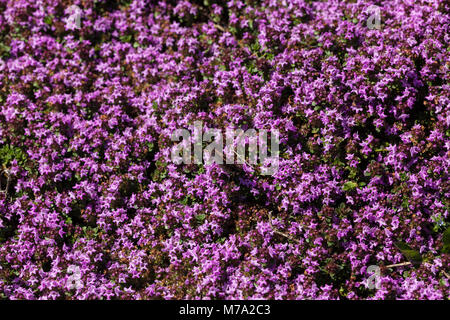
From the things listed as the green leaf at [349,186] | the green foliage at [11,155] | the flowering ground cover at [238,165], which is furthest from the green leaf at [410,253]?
the green foliage at [11,155]

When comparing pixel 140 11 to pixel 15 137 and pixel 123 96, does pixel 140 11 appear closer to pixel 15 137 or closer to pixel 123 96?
pixel 123 96

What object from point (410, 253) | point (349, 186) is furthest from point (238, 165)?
point (410, 253)

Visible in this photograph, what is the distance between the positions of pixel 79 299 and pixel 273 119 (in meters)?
3.52

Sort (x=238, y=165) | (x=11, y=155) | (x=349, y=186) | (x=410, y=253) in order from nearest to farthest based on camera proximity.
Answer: (x=410, y=253)
(x=349, y=186)
(x=238, y=165)
(x=11, y=155)

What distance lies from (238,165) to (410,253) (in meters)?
2.48

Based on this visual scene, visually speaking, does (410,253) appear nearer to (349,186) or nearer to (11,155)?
(349,186)

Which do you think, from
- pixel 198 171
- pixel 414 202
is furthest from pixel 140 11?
pixel 414 202

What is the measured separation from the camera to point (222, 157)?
695cm

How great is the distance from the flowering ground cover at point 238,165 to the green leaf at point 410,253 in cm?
2

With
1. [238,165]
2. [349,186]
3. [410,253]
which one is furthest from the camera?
[238,165]

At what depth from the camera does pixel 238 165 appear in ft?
22.8

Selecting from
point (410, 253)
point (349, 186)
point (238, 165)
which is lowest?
point (410, 253)

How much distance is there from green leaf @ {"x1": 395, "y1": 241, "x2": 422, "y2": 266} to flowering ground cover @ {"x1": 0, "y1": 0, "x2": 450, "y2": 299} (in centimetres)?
2

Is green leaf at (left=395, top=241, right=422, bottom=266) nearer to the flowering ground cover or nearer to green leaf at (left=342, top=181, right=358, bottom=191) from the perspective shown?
the flowering ground cover
